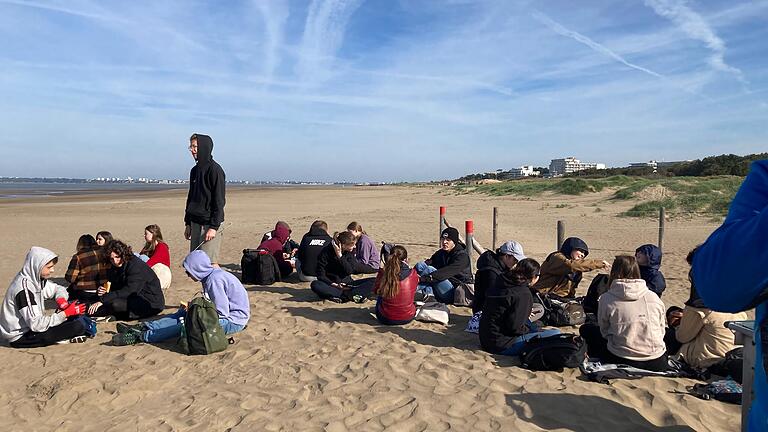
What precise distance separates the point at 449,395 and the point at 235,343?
106 inches

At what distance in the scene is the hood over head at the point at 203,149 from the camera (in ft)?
23.0

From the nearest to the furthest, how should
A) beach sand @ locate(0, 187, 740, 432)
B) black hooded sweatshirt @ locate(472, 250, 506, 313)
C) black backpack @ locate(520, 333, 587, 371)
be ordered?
beach sand @ locate(0, 187, 740, 432) < black backpack @ locate(520, 333, 587, 371) < black hooded sweatshirt @ locate(472, 250, 506, 313)

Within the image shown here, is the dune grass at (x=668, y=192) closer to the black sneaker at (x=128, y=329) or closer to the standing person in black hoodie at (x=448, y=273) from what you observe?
the standing person in black hoodie at (x=448, y=273)

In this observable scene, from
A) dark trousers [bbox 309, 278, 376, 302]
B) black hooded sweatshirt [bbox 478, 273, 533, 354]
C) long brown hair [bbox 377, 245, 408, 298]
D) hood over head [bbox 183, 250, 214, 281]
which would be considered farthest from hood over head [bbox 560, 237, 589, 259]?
hood over head [bbox 183, 250, 214, 281]

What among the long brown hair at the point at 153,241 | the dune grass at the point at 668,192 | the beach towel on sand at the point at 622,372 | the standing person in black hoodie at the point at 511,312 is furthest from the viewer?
the dune grass at the point at 668,192

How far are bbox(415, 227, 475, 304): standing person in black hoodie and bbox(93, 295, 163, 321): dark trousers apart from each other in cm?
382

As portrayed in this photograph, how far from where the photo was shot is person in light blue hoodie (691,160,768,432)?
1.04 meters

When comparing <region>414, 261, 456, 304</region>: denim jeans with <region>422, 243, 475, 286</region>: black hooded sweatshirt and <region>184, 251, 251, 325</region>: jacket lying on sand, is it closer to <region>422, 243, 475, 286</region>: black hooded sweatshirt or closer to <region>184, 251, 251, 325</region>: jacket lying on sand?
<region>422, 243, 475, 286</region>: black hooded sweatshirt

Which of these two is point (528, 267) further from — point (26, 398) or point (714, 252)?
point (26, 398)

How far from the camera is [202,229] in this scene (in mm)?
7109

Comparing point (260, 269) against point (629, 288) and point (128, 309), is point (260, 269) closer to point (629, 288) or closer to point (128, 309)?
point (128, 309)

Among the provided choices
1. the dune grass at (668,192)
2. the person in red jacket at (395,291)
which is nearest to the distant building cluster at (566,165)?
the dune grass at (668,192)

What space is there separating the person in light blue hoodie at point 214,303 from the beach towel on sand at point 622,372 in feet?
12.9

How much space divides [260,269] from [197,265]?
320cm
